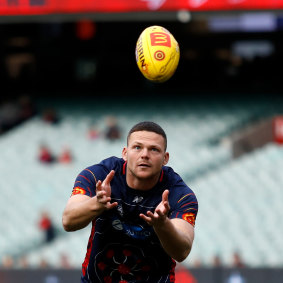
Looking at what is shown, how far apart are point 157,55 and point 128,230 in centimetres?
217

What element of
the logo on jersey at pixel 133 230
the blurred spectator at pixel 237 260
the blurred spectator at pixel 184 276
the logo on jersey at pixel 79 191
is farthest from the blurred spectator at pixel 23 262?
the logo on jersey at pixel 79 191

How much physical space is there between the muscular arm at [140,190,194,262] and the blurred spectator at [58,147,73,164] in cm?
1240

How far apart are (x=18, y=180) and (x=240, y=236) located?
532 cm

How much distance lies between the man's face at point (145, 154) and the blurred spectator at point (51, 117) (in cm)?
1381

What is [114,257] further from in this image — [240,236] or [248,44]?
[248,44]

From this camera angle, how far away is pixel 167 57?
716 centimetres

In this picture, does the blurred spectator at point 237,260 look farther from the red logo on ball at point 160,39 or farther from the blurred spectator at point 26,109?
the blurred spectator at point 26,109

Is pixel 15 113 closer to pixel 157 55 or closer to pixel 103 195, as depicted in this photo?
pixel 157 55

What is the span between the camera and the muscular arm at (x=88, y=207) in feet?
15.5

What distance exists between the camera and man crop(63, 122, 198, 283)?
5.27 m

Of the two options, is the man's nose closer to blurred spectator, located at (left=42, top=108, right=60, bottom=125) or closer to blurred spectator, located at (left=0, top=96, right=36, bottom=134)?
blurred spectator, located at (left=42, top=108, right=60, bottom=125)

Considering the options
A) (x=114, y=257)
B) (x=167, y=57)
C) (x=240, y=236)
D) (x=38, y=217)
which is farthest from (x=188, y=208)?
(x=38, y=217)

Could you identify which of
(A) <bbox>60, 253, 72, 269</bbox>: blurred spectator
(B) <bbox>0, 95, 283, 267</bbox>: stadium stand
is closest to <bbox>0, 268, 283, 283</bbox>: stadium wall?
(A) <bbox>60, 253, 72, 269</bbox>: blurred spectator

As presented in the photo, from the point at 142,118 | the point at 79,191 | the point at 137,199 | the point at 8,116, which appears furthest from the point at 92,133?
the point at 79,191
